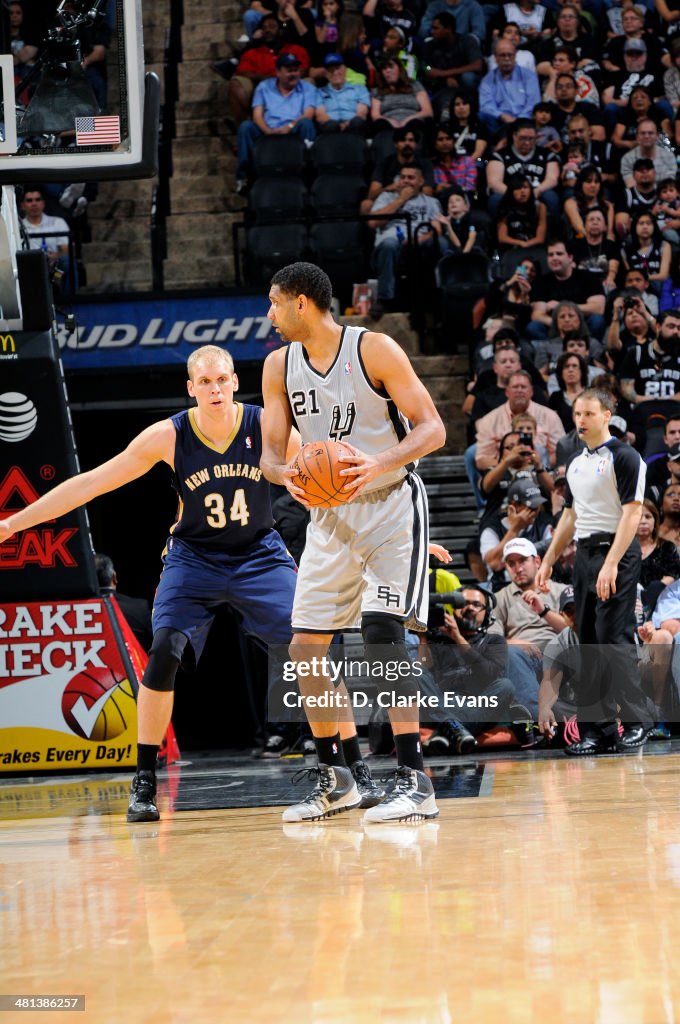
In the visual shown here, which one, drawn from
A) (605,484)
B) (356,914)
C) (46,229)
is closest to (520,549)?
(605,484)

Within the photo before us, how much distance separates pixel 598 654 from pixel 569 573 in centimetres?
140

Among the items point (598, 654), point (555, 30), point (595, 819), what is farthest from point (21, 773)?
point (555, 30)

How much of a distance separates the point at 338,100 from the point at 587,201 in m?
2.70

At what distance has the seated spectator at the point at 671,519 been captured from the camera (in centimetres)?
878

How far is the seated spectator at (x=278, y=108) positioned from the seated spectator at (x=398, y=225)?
125 centimetres

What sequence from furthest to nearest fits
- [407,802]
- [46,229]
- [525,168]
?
[525,168]
[46,229]
[407,802]

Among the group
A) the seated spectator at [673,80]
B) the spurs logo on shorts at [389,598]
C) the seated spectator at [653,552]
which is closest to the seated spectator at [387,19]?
the seated spectator at [673,80]

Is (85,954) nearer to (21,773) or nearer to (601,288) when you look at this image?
(21,773)

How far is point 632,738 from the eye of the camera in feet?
24.3

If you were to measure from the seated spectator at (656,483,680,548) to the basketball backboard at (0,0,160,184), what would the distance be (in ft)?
13.2

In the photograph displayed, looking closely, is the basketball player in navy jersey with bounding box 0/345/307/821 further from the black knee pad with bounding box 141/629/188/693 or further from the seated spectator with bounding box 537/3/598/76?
the seated spectator with bounding box 537/3/598/76

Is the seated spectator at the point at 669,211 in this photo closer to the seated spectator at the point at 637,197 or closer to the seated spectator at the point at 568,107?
the seated spectator at the point at 637,197

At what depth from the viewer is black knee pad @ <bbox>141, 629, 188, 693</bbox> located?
17.0ft

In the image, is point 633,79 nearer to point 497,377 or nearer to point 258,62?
point 258,62
